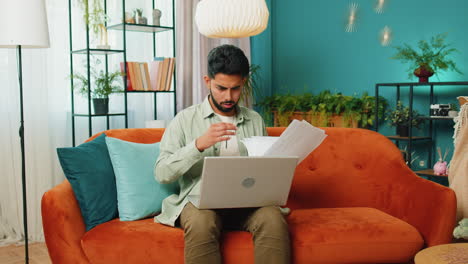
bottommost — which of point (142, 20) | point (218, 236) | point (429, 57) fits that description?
point (218, 236)

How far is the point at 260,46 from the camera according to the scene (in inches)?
220

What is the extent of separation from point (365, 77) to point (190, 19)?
181 cm

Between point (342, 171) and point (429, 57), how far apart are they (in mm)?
2159

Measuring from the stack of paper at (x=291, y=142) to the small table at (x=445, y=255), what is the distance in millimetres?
528

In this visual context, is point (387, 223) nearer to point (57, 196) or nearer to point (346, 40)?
point (57, 196)

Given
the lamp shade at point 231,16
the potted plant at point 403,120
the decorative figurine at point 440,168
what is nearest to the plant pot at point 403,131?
the potted plant at point 403,120

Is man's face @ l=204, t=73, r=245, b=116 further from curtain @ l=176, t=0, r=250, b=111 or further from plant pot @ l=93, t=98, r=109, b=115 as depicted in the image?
curtain @ l=176, t=0, r=250, b=111

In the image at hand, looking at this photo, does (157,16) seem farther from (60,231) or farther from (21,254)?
(60,231)

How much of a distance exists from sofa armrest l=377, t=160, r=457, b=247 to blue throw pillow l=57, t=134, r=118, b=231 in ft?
4.20

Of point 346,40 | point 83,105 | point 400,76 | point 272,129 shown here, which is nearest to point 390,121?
point 400,76

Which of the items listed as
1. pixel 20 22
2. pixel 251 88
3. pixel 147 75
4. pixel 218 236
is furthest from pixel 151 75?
pixel 218 236

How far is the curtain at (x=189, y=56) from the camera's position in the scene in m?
4.46

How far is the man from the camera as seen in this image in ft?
5.63

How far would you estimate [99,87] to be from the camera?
359 cm
